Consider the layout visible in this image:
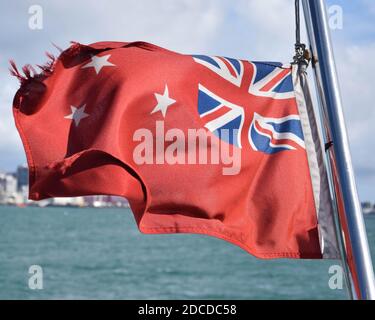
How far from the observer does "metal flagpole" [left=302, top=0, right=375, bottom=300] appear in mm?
4566

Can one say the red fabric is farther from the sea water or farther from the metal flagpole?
the sea water

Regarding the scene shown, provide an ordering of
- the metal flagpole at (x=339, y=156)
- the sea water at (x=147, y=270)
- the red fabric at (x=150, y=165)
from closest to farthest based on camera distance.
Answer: the metal flagpole at (x=339, y=156) → the red fabric at (x=150, y=165) → the sea water at (x=147, y=270)

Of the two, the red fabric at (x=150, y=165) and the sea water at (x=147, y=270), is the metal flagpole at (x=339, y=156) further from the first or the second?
the sea water at (x=147, y=270)

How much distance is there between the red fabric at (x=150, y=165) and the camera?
5406 millimetres

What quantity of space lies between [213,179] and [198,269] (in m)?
49.9

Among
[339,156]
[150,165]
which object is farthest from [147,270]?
[339,156]

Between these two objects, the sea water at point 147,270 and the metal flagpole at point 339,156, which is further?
the sea water at point 147,270

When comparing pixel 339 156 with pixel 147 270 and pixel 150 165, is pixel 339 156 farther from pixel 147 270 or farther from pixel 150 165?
pixel 147 270

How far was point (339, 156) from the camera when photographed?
4.77 m

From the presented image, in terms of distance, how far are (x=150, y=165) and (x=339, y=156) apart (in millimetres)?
1233

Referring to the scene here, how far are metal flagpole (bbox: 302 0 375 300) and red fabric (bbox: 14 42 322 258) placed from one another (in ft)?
1.97

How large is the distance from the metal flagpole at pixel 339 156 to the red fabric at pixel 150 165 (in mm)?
600

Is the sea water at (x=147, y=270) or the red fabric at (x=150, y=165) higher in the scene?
the sea water at (x=147, y=270)

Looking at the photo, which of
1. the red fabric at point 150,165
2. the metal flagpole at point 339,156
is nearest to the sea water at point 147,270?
the red fabric at point 150,165
